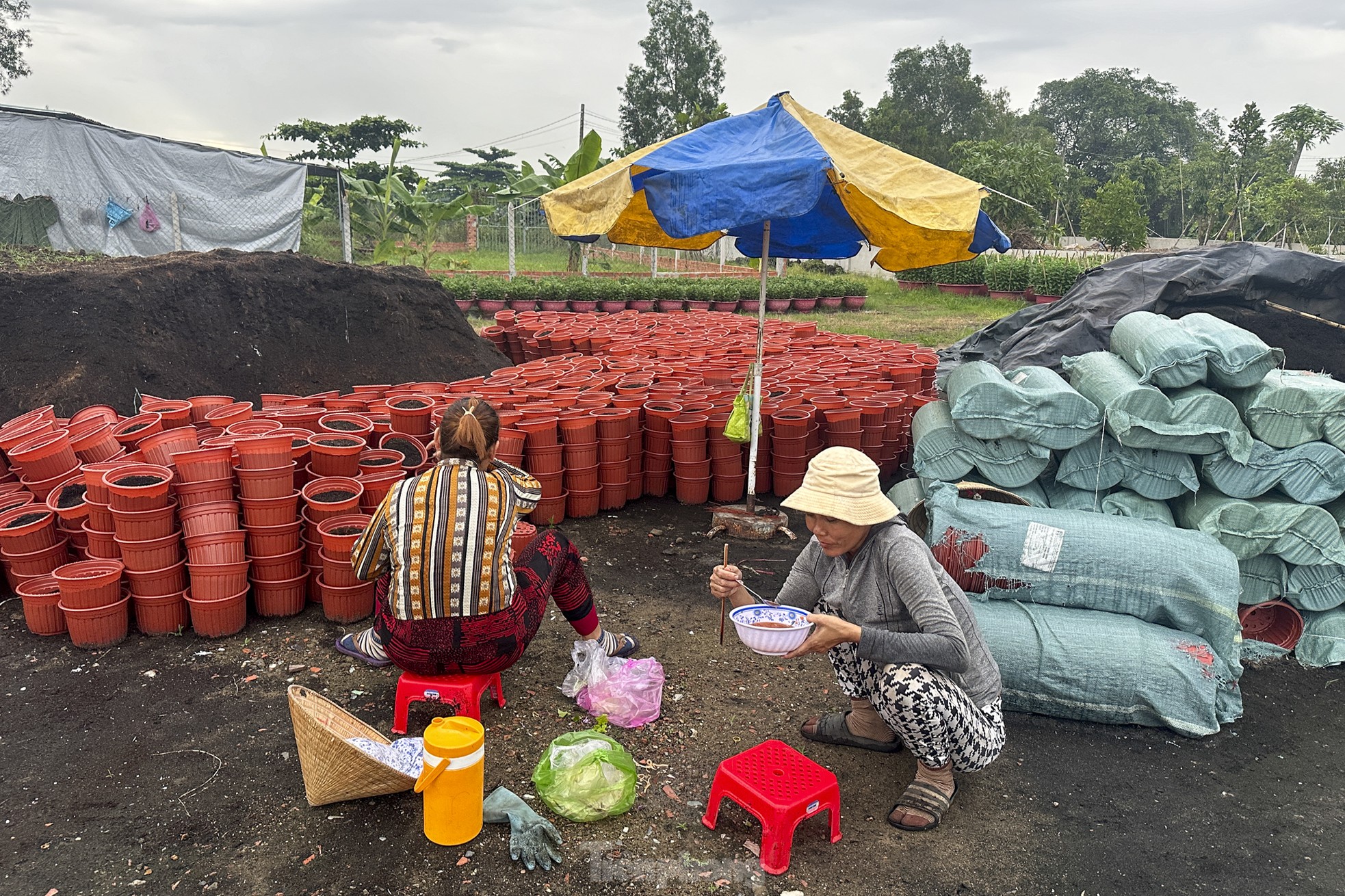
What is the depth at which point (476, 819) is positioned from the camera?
2.44 m

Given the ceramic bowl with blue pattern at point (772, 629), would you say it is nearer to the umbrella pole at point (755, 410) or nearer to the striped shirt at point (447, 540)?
the striped shirt at point (447, 540)

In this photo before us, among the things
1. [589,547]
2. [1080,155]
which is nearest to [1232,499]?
[589,547]

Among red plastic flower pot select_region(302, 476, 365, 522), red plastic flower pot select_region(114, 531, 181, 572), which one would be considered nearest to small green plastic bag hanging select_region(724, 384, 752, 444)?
red plastic flower pot select_region(302, 476, 365, 522)

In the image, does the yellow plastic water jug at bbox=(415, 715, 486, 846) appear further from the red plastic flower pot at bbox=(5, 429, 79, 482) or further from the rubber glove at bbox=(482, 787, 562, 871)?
the red plastic flower pot at bbox=(5, 429, 79, 482)

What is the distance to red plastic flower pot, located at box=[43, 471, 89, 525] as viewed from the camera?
377 centimetres

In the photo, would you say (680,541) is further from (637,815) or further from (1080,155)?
(1080,155)

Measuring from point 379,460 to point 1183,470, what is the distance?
13.3 feet

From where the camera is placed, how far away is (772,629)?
2.37 meters

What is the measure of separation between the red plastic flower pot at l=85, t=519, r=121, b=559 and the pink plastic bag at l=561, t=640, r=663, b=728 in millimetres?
2198

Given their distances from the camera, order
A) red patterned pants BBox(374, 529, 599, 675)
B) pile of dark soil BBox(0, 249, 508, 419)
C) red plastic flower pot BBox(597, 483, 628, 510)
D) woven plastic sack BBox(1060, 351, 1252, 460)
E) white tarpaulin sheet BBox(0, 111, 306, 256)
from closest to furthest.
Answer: red patterned pants BBox(374, 529, 599, 675) → woven plastic sack BBox(1060, 351, 1252, 460) → red plastic flower pot BBox(597, 483, 628, 510) → pile of dark soil BBox(0, 249, 508, 419) → white tarpaulin sheet BBox(0, 111, 306, 256)

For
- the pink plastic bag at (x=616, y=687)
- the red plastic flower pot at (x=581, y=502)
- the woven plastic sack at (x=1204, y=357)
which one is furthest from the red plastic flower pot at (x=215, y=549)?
the woven plastic sack at (x=1204, y=357)

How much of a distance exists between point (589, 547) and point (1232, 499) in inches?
132

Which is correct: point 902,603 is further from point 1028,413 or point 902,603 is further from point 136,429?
point 136,429

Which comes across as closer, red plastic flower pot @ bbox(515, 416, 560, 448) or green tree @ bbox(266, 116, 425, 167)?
red plastic flower pot @ bbox(515, 416, 560, 448)
